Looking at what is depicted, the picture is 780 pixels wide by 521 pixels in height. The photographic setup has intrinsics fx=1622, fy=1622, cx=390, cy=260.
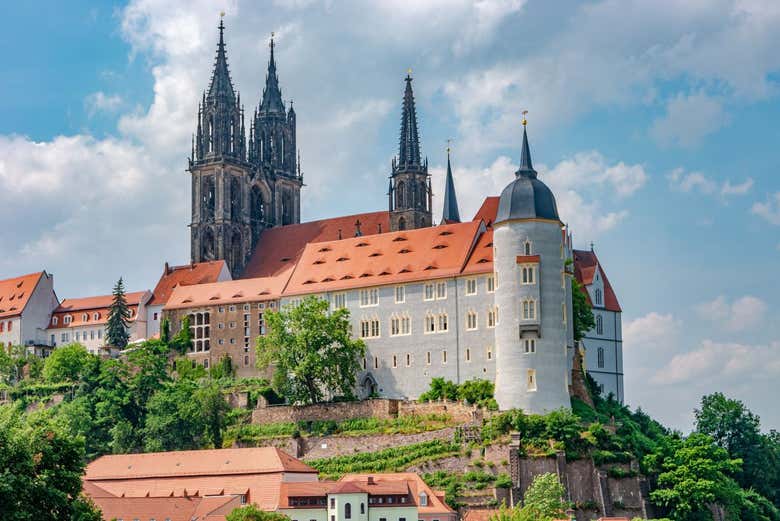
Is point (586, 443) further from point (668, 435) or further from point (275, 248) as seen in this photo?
point (275, 248)

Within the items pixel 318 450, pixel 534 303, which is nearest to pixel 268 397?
pixel 318 450

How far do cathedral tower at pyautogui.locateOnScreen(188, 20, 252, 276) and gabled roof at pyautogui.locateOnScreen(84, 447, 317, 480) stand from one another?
130 feet

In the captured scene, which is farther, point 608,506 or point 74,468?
point 608,506

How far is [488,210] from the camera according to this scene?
138m

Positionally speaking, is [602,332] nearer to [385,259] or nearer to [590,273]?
[590,273]

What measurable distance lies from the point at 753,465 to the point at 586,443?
28669mm

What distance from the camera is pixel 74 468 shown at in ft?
264

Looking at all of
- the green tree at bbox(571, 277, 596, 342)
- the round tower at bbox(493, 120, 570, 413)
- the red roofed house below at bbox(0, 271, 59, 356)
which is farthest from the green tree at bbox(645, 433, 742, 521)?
the red roofed house below at bbox(0, 271, 59, 356)

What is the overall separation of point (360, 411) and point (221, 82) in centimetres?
Result: 5296

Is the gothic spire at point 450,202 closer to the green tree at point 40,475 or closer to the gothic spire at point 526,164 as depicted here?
the gothic spire at point 526,164

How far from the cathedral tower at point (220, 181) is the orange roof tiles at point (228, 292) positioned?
1132cm

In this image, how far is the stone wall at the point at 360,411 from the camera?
117 metres

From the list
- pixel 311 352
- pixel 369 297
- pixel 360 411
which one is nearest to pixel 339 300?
pixel 369 297

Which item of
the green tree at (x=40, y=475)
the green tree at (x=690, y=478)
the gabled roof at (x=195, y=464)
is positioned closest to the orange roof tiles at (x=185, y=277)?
the gabled roof at (x=195, y=464)
